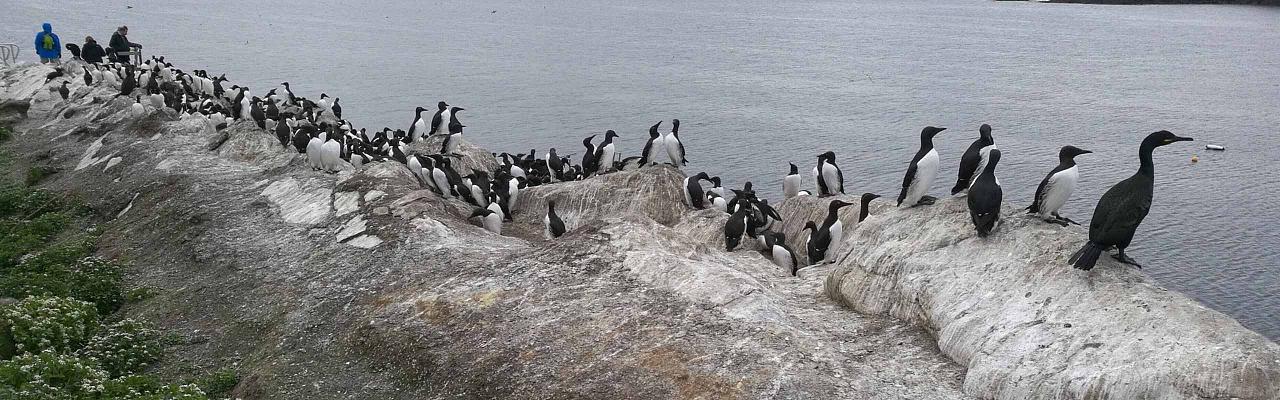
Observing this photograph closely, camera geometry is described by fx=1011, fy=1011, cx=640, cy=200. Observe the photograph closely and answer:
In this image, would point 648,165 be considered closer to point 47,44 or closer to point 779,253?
point 779,253

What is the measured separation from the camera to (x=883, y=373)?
10.4 m

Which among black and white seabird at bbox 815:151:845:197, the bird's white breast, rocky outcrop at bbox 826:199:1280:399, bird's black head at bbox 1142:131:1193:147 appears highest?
bird's black head at bbox 1142:131:1193:147

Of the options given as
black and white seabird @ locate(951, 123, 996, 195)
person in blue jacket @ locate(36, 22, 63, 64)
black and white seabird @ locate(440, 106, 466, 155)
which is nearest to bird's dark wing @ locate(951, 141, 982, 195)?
black and white seabird @ locate(951, 123, 996, 195)

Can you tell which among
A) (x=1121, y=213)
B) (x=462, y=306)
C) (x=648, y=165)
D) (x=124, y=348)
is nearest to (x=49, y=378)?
(x=124, y=348)

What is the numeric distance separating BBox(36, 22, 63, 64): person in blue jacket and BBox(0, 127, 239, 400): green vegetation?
23.4 meters

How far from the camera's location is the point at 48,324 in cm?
1341

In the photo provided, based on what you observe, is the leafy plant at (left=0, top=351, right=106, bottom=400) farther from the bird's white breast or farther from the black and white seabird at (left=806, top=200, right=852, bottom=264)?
the bird's white breast

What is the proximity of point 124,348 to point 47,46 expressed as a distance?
32.4m

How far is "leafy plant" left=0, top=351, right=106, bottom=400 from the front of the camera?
1071cm

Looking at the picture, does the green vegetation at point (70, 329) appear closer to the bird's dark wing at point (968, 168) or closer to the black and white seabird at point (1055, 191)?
the bird's dark wing at point (968, 168)

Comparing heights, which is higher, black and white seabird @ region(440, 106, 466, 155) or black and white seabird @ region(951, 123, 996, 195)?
black and white seabird @ region(951, 123, 996, 195)

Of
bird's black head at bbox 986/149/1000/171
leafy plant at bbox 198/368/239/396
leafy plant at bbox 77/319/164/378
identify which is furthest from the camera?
leafy plant at bbox 77/319/164/378

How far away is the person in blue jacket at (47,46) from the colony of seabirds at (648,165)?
2.35 meters

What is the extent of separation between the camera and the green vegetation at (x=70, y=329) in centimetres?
1132
